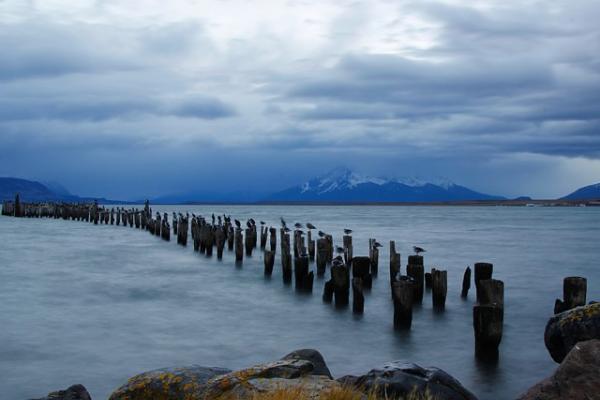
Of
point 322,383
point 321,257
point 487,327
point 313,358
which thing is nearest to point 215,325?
point 487,327

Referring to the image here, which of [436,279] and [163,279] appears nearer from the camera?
[436,279]

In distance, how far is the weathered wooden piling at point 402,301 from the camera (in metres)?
13.9

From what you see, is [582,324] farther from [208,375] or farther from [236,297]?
[236,297]

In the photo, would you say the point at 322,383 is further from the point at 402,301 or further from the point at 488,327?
the point at 402,301

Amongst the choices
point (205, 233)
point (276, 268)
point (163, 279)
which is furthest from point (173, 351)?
point (205, 233)

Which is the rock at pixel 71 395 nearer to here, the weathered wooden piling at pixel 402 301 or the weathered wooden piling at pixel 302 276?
the weathered wooden piling at pixel 402 301

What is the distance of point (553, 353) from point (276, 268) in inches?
710

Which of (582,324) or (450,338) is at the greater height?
(582,324)

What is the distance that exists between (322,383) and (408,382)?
1.66 meters

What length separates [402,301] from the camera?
14453 millimetres

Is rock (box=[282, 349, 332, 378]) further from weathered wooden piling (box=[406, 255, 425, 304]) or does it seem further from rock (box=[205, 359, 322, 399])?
weathered wooden piling (box=[406, 255, 425, 304])

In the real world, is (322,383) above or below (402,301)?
above

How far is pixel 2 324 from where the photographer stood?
16.1 meters

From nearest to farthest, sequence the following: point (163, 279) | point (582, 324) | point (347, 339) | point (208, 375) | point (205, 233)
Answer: point (208, 375) < point (582, 324) < point (347, 339) < point (163, 279) < point (205, 233)
